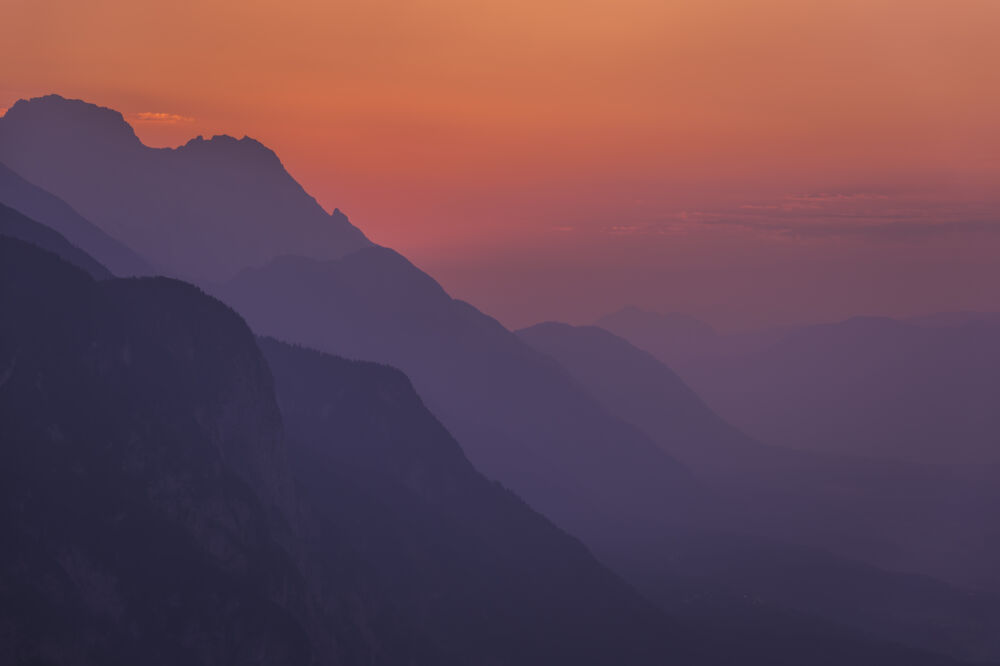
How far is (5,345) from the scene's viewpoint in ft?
538

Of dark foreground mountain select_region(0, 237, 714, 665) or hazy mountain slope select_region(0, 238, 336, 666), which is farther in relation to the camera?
dark foreground mountain select_region(0, 237, 714, 665)

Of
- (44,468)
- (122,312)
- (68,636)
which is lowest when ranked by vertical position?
(68,636)

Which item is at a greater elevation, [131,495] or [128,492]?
[128,492]

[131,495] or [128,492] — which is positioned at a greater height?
[128,492]

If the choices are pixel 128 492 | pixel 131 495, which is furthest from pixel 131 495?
pixel 128 492

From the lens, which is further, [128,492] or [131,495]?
[131,495]

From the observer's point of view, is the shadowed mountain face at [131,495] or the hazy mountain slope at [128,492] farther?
the shadowed mountain face at [131,495]

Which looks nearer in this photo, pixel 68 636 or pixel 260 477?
pixel 68 636

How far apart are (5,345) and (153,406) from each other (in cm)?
2555

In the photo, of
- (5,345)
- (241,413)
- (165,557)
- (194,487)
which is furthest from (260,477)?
(5,345)

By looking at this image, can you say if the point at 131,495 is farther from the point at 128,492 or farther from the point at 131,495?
the point at 128,492

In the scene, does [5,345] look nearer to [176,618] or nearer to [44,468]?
[44,468]

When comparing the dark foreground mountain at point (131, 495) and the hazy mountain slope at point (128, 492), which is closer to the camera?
the hazy mountain slope at point (128, 492)

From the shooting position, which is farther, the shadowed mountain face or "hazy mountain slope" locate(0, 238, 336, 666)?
the shadowed mountain face
